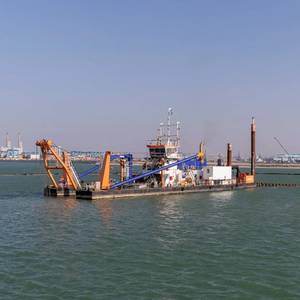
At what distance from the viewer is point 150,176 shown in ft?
244

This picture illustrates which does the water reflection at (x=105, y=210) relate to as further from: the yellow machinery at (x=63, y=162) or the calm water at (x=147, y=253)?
the yellow machinery at (x=63, y=162)

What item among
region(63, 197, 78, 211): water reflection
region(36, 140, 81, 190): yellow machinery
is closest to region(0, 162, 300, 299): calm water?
region(63, 197, 78, 211): water reflection

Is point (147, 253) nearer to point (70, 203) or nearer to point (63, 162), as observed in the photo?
point (70, 203)

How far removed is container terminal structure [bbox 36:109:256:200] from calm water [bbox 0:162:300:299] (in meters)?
12.2

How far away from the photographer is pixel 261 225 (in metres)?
42.2

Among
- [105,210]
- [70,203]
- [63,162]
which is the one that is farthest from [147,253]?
[63,162]

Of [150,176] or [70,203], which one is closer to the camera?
[70,203]

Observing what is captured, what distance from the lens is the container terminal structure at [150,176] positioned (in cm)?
6450

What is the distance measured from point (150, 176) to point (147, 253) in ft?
145

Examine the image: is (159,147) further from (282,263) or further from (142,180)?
(282,263)

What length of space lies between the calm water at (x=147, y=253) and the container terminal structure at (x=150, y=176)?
12.2m

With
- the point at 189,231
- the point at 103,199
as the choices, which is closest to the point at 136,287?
the point at 189,231

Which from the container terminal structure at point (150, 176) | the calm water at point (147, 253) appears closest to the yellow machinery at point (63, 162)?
the container terminal structure at point (150, 176)

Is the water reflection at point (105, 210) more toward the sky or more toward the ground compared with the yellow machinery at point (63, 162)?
more toward the ground
